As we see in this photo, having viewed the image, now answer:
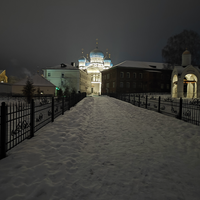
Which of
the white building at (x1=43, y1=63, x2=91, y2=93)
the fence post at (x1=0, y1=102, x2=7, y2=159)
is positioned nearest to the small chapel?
the fence post at (x1=0, y1=102, x2=7, y2=159)

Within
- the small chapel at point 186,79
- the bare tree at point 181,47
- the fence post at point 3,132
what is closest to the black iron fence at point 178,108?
the fence post at point 3,132

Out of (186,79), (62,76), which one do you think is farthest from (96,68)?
(186,79)

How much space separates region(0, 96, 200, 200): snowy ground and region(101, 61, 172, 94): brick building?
131ft

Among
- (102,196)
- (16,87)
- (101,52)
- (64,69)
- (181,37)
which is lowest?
(102,196)

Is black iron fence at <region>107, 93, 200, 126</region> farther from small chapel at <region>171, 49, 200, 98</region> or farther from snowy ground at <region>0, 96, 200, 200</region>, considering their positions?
small chapel at <region>171, 49, 200, 98</region>

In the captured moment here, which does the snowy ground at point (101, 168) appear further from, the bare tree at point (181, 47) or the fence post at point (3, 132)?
the bare tree at point (181, 47)

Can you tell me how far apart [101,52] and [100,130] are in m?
67.6

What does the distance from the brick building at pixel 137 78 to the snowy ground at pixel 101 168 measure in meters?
40.0

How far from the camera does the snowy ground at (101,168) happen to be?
111 inches

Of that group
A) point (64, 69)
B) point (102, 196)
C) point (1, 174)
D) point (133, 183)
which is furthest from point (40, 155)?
point (64, 69)

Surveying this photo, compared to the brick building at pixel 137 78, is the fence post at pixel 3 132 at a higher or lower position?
lower

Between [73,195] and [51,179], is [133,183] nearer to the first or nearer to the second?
[73,195]

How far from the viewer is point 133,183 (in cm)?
316

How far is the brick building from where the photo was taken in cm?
4547
